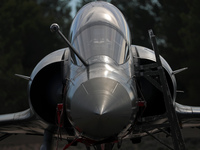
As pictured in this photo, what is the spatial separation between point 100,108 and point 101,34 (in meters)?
1.38

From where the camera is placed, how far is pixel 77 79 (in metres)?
5.52

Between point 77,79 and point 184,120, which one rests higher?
point 77,79

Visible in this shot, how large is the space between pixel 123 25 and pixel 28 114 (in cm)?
225

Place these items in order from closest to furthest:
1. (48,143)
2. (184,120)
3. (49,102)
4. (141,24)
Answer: (49,102)
(48,143)
(184,120)
(141,24)

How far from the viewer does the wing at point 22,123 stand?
7.32m

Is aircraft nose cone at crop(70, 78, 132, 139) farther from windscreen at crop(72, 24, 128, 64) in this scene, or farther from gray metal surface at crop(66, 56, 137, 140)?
windscreen at crop(72, 24, 128, 64)

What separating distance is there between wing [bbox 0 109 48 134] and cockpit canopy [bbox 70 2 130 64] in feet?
4.99

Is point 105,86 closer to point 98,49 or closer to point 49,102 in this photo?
point 98,49

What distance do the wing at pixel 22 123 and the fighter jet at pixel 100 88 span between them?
0.10 ft

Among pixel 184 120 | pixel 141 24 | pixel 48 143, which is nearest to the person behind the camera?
pixel 48 143

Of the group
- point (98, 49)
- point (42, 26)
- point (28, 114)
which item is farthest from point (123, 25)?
point (42, 26)

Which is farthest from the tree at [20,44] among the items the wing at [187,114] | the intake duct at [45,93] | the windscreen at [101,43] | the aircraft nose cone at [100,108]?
the aircraft nose cone at [100,108]

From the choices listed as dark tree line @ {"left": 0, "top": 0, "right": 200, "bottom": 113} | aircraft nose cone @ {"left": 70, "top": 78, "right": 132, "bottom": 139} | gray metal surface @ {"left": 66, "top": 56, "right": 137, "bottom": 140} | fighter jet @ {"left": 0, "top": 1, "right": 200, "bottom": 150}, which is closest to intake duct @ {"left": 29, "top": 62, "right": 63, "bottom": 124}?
fighter jet @ {"left": 0, "top": 1, "right": 200, "bottom": 150}

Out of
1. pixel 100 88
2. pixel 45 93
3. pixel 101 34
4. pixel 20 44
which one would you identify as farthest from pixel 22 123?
pixel 20 44
